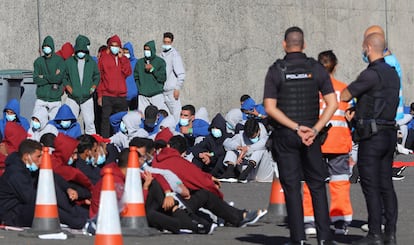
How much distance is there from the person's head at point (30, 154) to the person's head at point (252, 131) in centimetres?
655

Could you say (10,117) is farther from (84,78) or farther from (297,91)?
(297,91)

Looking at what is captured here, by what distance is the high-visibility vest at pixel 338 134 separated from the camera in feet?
38.9

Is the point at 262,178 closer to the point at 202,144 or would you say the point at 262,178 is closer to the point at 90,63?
the point at 202,144

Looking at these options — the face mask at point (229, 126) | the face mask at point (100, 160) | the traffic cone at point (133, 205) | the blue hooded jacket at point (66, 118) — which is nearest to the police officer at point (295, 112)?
the traffic cone at point (133, 205)

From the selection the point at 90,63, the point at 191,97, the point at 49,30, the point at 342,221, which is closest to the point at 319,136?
the point at 342,221

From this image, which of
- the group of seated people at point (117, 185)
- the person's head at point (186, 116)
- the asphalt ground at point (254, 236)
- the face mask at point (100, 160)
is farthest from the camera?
the person's head at point (186, 116)

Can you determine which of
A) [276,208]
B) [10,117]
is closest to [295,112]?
[276,208]

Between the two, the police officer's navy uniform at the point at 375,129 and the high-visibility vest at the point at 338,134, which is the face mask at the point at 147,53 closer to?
the high-visibility vest at the point at 338,134

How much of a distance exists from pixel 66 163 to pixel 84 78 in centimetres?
719

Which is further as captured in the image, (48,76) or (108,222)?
(48,76)

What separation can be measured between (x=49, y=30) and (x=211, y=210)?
34.7 feet

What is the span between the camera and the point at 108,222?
32.5 ft

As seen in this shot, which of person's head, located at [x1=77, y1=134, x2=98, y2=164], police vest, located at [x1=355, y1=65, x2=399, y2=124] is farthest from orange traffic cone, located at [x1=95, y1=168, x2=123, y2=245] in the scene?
person's head, located at [x1=77, y1=134, x2=98, y2=164]

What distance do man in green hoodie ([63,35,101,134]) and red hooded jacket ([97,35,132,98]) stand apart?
1.17ft
